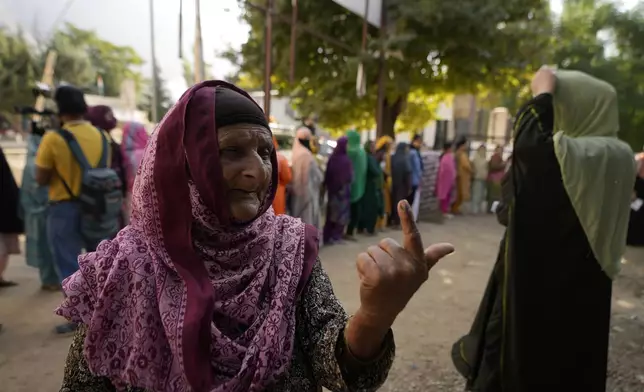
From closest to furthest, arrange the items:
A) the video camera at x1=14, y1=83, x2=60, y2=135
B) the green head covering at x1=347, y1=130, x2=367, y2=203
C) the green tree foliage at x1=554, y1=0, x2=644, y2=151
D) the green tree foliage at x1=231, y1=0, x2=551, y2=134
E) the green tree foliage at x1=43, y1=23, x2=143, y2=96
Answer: the video camera at x1=14, y1=83, x2=60, y2=135 < the green head covering at x1=347, y1=130, x2=367, y2=203 < the green tree foliage at x1=231, y1=0, x2=551, y2=134 < the green tree foliage at x1=554, y1=0, x2=644, y2=151 < the green tree foliage at x1=43, y1=23, x2=143, y2=96

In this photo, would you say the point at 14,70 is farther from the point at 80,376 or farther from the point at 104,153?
the point at 80,376

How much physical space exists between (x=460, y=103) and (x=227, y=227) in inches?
564

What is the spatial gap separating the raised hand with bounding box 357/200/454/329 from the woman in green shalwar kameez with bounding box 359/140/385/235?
23.2 ft

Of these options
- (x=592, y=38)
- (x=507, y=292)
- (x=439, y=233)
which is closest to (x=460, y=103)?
(x=592, y=38)

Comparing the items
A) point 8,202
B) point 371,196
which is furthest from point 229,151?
point 371,196

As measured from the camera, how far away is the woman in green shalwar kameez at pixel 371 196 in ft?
26.2

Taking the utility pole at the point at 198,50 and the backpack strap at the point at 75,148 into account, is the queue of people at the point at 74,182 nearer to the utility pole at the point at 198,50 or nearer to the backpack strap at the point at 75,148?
the backpack strap at the point at 75,148

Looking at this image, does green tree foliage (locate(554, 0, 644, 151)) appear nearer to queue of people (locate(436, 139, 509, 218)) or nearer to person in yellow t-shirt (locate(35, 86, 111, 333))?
queue of people (locate(436, 139, 509, 218))

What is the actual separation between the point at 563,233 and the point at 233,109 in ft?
6.55

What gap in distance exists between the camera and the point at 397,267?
34.4 inches

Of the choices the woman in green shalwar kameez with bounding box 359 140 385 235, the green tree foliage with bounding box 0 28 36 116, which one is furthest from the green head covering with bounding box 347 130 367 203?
the green tree foliage with bounding box 0 28 36 116

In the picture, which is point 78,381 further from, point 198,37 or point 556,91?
point 198,37

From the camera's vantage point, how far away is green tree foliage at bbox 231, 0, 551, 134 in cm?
977

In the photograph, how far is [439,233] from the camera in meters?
8.74
